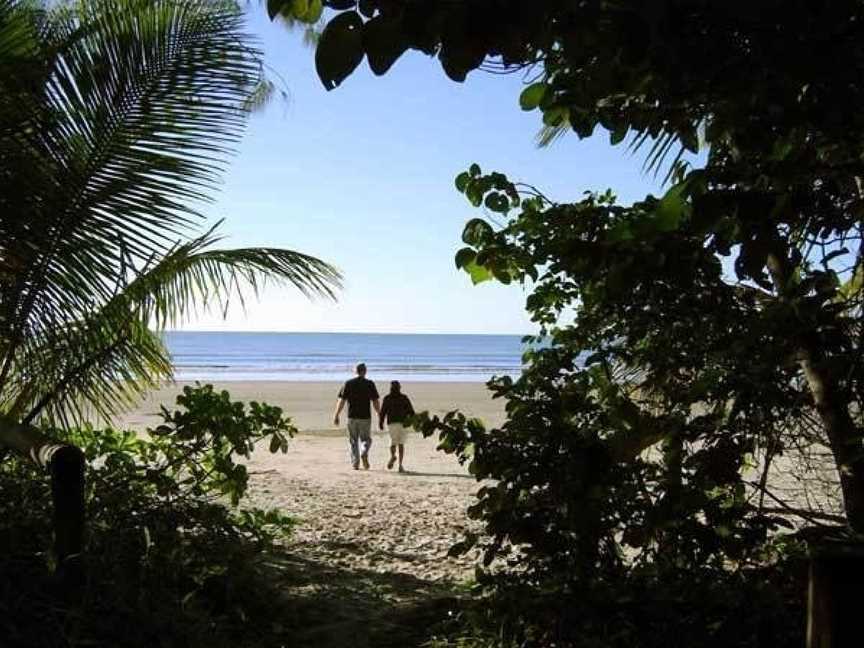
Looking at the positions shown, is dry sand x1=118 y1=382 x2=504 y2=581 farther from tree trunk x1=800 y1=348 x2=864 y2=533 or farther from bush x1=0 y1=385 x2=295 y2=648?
tree trunk x1=800 y1=348 x2=864 y2=533

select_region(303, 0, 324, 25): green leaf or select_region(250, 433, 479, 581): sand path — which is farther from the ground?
select_region(303, 0, 324, 25): green leaf

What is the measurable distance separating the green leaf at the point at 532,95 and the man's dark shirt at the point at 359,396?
954 cm

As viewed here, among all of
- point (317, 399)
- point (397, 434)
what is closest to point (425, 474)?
point (397, 434)

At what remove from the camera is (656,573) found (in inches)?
140

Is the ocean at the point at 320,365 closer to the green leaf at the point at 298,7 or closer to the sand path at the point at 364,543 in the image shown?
the sand path at the point at 364,543

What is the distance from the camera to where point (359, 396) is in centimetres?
1199

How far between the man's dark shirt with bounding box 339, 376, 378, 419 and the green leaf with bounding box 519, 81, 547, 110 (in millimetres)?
9545

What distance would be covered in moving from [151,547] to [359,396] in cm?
801

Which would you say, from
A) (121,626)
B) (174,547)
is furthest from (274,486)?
(121,626)

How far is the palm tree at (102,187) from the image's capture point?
166 inches

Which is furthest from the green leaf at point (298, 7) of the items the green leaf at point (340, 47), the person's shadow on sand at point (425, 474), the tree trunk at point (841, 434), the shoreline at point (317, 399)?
the shoreline at point (317, 399)

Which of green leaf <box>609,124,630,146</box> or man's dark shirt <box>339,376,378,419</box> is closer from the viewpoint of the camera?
green leaf <box>609,124,630,146</box>

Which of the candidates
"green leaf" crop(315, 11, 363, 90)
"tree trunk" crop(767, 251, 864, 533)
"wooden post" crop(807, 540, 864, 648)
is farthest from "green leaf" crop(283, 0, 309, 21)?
"tree trunk" crop(767, 251, 864, 533)

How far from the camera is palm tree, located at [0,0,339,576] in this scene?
421cm
